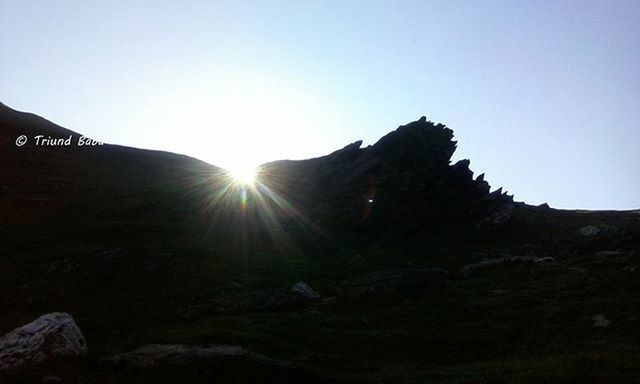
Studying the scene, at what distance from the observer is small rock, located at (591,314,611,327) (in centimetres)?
4240

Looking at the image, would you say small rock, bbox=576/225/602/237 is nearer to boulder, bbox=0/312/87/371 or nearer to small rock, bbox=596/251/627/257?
small rock, bbox=596/251/627/257

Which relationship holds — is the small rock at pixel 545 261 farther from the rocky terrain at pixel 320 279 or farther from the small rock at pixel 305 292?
the small rock at pixel 305 292

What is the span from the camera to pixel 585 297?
5219 cm

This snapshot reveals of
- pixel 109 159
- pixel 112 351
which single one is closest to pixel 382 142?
pixel 112 351

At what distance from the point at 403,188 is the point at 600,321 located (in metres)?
67.1

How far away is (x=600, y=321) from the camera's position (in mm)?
43062

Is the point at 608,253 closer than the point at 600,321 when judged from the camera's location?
No

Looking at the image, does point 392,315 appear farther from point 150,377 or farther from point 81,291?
point 81,291

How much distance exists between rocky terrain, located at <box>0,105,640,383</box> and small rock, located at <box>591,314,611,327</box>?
0.66 feet

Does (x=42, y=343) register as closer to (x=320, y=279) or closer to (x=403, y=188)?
(x=320, y=279)

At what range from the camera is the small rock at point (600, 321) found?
42.4m

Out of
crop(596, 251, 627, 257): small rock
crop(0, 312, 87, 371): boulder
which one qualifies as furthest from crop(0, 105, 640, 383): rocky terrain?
crop(596, 251, 627, 257): small rock

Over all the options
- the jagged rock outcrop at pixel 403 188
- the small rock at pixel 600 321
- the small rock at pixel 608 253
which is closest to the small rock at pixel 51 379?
the small rock at pixel 600 321

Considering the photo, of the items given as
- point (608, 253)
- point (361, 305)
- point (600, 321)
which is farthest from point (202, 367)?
point (608, 253)
